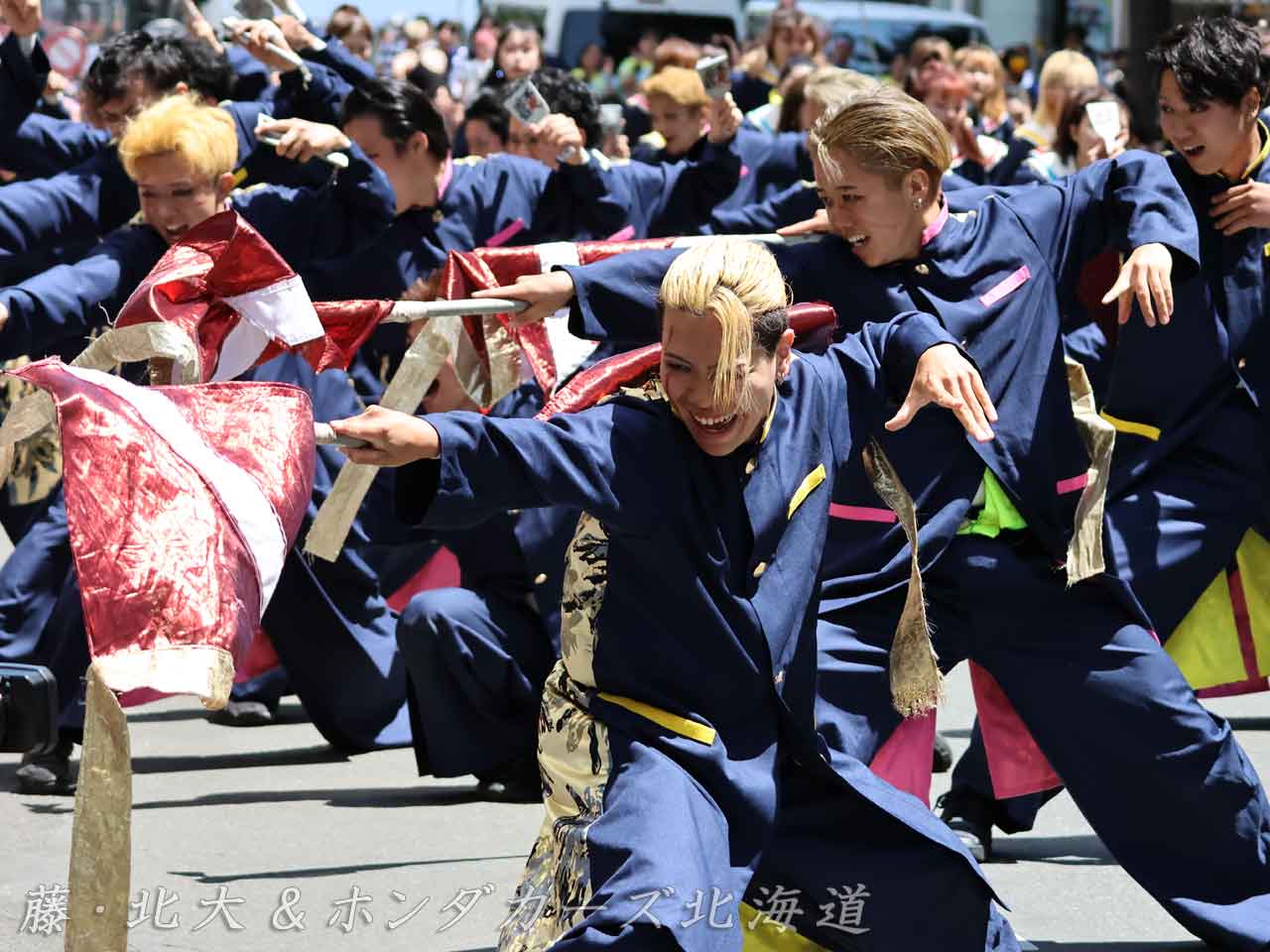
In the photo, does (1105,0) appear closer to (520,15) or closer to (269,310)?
(520,15)

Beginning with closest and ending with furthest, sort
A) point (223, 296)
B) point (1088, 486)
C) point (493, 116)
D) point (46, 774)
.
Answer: point (223, 296) → point (1088, 486) → point (46, 774) → point (493, 116)

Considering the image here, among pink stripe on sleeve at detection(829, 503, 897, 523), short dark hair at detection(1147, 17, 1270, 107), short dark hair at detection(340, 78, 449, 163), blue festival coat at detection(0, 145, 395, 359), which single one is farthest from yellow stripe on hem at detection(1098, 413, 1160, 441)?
short dark hair at detection(340, 78, 449, 163)

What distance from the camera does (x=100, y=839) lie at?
117 inches

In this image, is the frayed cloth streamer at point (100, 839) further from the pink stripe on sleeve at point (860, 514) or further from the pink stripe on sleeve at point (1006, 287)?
the pink stripe on sleeve at point (1006, 287)

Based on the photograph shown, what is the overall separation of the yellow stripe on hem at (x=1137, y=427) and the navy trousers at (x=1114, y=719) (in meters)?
1.09

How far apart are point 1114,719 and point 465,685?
200cm

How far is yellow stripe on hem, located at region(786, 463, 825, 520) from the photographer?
11.6 feet

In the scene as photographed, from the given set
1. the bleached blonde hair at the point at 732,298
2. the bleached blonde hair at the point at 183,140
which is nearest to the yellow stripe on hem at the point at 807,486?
the bleached blonde hair at the point at 732,298

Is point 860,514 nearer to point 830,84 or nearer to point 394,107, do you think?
point 394,107

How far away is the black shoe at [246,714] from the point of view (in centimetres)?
674

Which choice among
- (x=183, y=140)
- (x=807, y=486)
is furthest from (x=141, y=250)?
(x=807, y=486)

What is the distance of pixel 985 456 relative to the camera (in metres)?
4.22

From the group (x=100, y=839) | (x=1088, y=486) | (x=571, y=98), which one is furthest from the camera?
(x=571, y=98)

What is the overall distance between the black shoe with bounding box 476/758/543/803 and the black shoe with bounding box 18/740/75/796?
1.08 m
